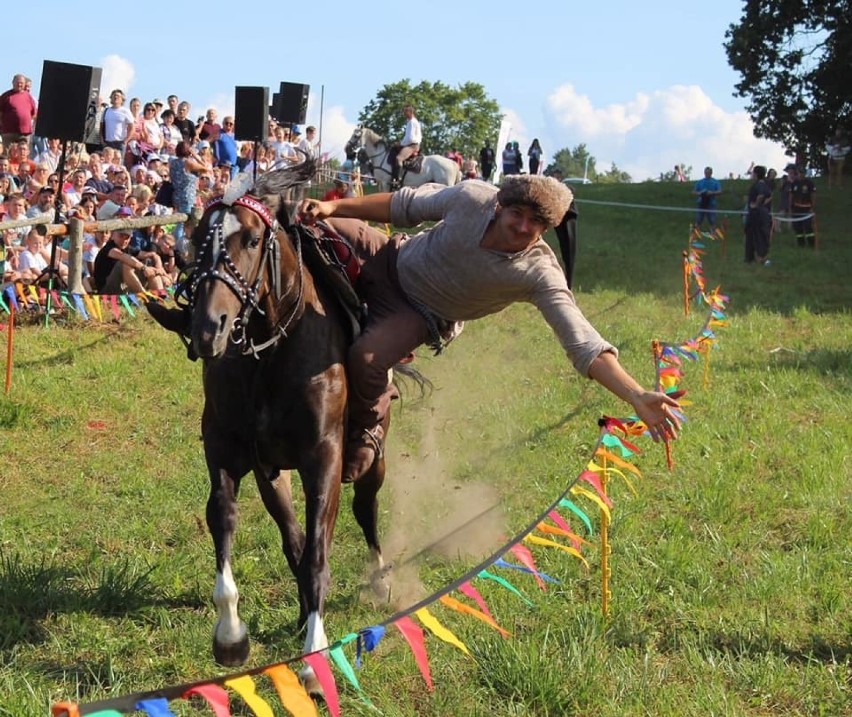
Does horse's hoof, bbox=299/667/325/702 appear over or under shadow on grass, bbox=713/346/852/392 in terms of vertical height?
under

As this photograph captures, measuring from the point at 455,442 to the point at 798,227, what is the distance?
19.5 metres

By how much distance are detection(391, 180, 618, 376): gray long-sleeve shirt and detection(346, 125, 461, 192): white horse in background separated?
18.4 meters

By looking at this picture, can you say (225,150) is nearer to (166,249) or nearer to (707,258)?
(166,249)

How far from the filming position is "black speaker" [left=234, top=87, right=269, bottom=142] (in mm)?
13531

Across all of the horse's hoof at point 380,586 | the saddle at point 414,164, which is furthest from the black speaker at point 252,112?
the saddle at point 414,164

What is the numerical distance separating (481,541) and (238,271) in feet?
9.33

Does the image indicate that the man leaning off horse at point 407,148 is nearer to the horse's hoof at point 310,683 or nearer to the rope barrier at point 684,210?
the rope barrier at point 684,210

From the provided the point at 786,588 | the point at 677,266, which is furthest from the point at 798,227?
the point at 786,588

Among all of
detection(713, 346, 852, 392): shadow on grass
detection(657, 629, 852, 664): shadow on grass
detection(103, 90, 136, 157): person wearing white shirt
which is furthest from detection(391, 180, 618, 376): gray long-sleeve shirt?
detection(103, 90, 136, 157): person wearing white shirt

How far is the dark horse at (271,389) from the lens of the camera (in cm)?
451

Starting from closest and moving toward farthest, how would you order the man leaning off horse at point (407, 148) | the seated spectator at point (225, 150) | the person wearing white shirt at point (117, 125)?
the person wearing white shirt at point (117, 125), the seated spectator at point (225, 150), the man leaning off horse at point (407, 148)

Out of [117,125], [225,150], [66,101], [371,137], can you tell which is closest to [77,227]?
[66,101]

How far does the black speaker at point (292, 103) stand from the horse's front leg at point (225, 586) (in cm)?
1424

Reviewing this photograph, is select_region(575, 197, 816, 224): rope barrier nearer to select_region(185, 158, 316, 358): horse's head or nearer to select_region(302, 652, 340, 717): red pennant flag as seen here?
select_region(185, 158, 316, 358): horse's head
